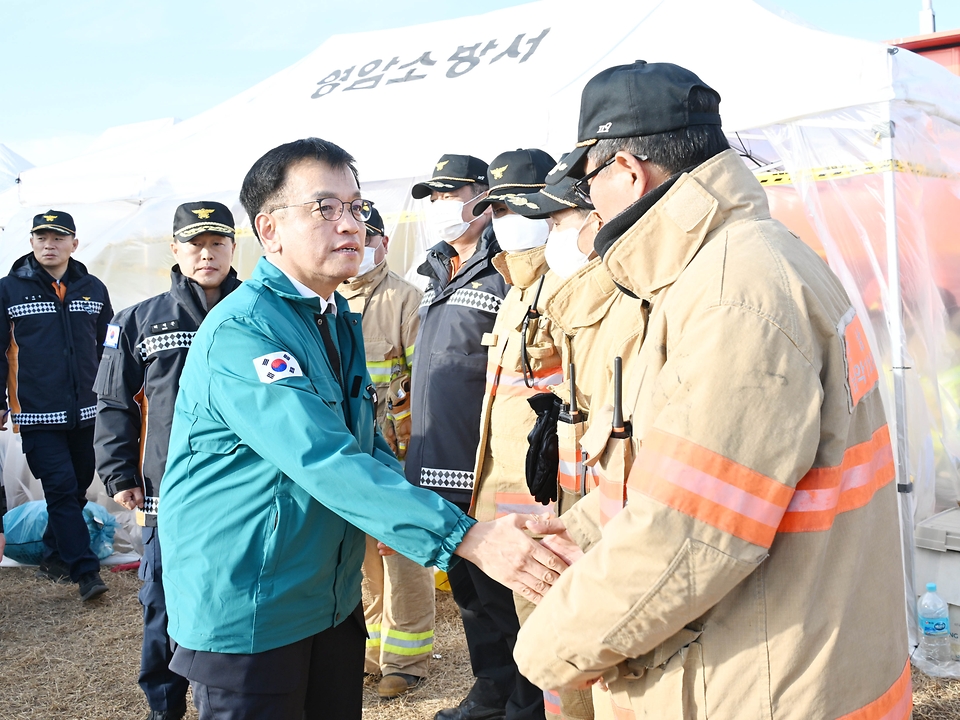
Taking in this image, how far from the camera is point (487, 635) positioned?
→ 359 centimetres

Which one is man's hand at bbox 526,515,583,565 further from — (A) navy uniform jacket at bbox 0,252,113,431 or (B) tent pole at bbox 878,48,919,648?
(A) navy uniform jacket at bbox 0,252,113,431

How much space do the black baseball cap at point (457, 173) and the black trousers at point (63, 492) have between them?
3.29 metres

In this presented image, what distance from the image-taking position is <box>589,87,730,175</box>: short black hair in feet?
5.07

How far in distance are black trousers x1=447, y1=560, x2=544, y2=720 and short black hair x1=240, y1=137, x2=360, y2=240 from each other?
1.84 metres

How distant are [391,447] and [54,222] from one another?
3284 mm

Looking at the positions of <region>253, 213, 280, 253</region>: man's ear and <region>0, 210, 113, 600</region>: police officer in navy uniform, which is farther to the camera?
<region>0, 210, 113, 600</region>: police officer in navy uniform

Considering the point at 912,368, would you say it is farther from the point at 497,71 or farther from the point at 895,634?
the point at 497,71

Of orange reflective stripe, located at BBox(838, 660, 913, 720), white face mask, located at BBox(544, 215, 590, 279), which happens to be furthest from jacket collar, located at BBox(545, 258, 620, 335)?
orange reflective stripe, located at BBox(838, 660, 913, 720)

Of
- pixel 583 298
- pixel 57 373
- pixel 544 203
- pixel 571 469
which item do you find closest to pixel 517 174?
pixel 544 203

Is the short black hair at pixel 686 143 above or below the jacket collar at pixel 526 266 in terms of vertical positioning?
above

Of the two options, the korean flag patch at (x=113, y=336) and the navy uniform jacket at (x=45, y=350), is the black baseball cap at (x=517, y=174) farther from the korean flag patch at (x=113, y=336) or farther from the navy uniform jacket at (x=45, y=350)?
the navy uniform jacket at (x=45, y=350)

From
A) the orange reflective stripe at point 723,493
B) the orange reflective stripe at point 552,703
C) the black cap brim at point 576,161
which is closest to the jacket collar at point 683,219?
the black cap brim at point 576,161

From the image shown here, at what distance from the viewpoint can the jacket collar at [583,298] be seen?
2732 millimetres

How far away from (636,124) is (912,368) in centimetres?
333
